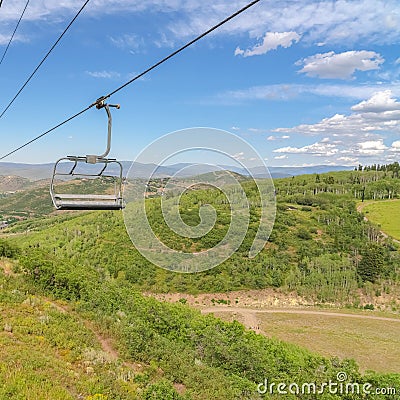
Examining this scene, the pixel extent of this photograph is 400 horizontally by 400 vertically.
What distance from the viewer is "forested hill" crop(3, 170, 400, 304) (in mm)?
48812

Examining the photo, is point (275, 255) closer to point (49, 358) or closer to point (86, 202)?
point (49, 358)

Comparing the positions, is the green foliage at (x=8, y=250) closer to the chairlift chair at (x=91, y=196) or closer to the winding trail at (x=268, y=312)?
the chairlift chair at (x=91, y=196)

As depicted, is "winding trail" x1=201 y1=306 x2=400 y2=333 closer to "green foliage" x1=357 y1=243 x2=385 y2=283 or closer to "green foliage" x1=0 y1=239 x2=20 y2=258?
"green foliage" x1=357 y1=243 x2=385 y2=283

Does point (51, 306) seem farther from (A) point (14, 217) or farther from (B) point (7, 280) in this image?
(A) point (14, 217)

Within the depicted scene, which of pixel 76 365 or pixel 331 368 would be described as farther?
pixel 331 368

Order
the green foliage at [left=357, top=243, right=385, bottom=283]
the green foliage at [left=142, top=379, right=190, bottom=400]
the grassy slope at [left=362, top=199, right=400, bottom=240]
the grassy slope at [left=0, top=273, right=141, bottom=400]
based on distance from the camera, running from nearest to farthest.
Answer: the grassy slope at [left=0, top=273, right=141, bottom=400], the green foliage at [left=142, top=379, right=190, bottom=400], the green foliage at [left=357, top=243, right=385, bottom=283], the grassy slope at [left=362, top=199, right=400, bottom=240]

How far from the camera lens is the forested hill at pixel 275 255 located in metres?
48.8

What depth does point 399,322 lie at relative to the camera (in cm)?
4000

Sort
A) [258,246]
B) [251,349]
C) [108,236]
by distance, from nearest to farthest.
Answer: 1. [251,349]
2. [258,246]
3. [108,236]

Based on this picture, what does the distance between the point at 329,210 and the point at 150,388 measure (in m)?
70.6

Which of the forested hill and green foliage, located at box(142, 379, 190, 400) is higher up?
green foliage, located at box(142, 379, 190, 400)

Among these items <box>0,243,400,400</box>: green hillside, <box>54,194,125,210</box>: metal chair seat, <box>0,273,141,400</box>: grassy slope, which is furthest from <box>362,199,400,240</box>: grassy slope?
<box>54,194,125,210</box>: metal chair seat

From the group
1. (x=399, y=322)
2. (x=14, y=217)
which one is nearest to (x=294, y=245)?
(x=399, y=322)

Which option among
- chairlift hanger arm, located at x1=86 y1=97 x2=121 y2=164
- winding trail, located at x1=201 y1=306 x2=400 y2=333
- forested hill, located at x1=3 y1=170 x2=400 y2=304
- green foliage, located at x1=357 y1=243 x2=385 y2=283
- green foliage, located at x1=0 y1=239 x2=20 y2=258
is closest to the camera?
chairlift hanger arm, located at x1=86 y1=97 x2=121 y2=164
